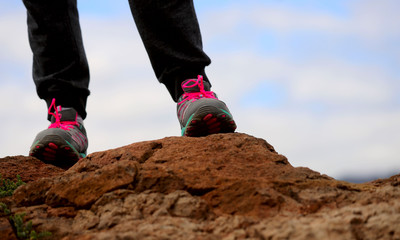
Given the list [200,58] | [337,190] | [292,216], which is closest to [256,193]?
[292,216]

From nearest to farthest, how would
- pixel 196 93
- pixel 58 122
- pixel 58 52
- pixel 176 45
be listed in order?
pixel 196 93, pixel 176 45, pixel 58 122, pixel 58 52

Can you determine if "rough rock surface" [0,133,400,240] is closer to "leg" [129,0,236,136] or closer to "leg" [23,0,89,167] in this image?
"leg" [129,0,236,136]

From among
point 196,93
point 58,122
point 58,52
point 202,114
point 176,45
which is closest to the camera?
point 202,114

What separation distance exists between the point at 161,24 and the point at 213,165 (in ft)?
4.62

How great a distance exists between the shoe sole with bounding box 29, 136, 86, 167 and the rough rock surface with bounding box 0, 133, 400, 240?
39.9 inches

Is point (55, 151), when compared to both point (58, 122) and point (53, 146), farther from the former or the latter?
point (58, 122)

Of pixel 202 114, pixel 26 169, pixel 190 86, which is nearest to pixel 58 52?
pixel 26 169

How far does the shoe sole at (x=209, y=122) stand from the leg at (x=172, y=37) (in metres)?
0.44

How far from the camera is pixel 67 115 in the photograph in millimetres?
3342

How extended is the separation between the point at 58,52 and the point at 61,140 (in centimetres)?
81

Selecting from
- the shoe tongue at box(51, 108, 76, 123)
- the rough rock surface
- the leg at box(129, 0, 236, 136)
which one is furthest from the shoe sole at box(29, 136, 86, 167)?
the rough rock surface

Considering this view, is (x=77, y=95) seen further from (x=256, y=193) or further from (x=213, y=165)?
(x=256, y=193)

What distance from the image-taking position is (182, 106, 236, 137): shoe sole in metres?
2.72

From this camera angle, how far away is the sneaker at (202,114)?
108 inches
